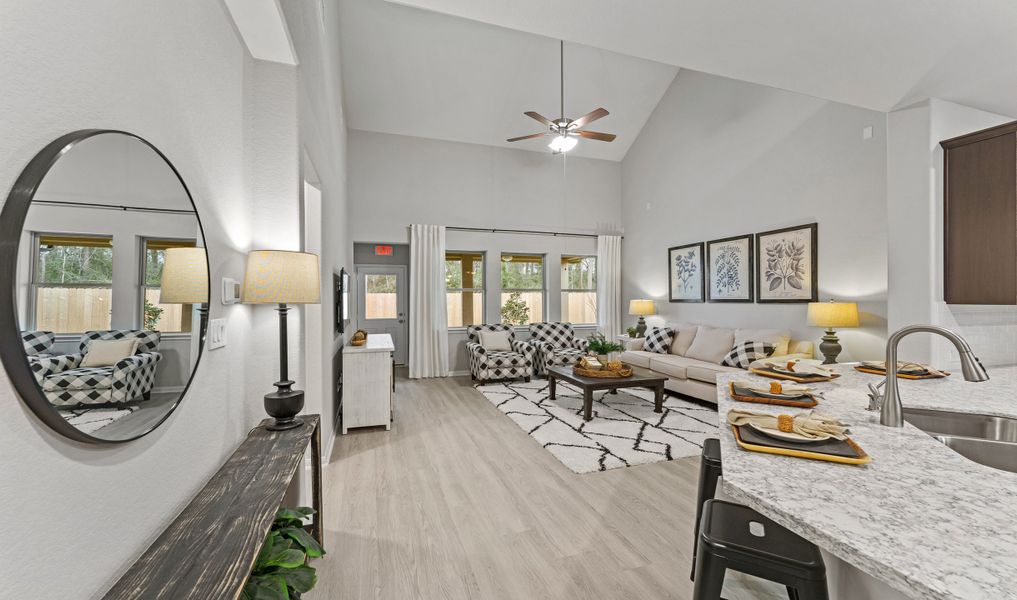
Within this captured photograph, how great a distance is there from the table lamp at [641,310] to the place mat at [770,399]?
5003 mm

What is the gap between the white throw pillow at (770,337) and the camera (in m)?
4.46

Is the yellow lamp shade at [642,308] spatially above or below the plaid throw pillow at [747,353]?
above

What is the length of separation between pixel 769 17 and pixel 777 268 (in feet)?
10.2

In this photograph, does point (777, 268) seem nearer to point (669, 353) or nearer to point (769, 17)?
point (669, 353)

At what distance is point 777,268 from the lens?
4855 mm

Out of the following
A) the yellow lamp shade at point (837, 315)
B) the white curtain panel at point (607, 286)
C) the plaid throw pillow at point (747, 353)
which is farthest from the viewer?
the white curtain panel at point (607, 286)

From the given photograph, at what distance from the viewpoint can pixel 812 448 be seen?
1110 mm

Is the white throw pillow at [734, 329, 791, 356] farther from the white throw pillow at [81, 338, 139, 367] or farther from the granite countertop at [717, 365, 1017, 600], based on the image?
the white throw pillow at [81, 338, 139, 367]

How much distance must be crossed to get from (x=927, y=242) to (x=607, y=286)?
460 centimetres

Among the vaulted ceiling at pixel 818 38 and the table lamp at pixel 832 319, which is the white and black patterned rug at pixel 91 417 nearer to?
the vaulted ceiling at pixel 818 38

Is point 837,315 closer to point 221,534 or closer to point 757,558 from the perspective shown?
point 757,558

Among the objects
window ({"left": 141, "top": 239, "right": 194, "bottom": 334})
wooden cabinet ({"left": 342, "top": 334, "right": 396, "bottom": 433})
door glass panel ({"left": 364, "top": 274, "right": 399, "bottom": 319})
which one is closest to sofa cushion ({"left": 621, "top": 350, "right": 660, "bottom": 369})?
wooden cabinet ({"left": 342, "top": 334, "right": 396, "bottom": 433})

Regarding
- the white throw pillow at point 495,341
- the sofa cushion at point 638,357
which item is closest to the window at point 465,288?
the white throw pillow at point 495,341

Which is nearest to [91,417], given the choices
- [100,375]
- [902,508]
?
[100,375]
